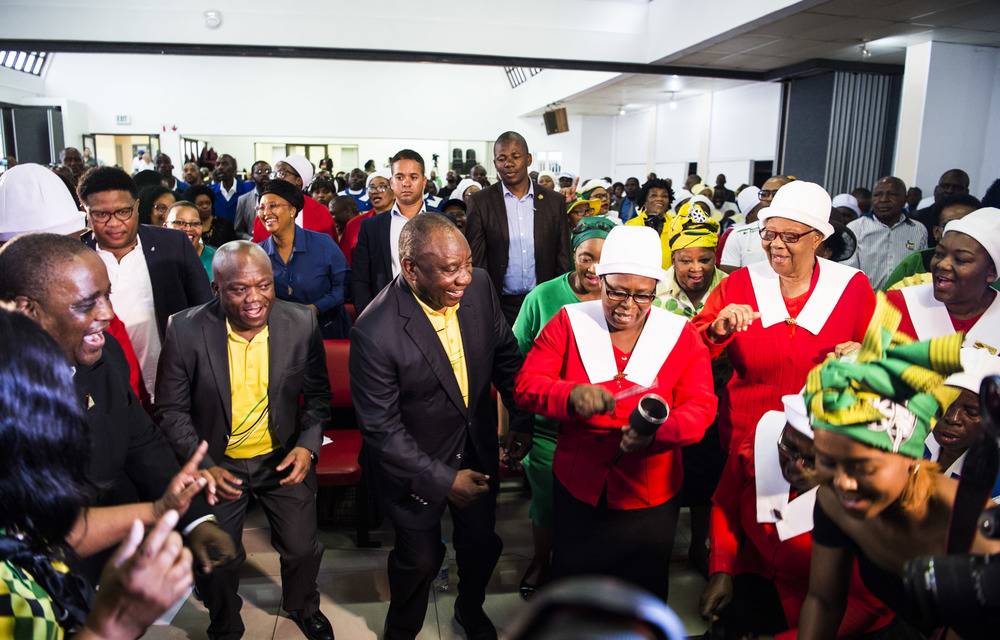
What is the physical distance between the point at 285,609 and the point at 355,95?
2150cm

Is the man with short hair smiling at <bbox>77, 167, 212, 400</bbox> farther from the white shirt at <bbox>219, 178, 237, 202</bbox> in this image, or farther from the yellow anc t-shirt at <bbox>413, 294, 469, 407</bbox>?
the white shirt at <bbox>219, 178, 237, 202</bbox>

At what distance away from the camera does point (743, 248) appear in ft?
17.2

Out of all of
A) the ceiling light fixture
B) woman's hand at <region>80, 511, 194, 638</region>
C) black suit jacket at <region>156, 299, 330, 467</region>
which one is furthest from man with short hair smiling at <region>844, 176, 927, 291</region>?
the ceiling light fixture

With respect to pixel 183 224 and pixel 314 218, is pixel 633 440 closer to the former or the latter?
pixel 183 224

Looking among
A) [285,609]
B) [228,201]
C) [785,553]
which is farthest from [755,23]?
[285,609]

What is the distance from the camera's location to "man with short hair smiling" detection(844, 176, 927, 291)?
19.3ft

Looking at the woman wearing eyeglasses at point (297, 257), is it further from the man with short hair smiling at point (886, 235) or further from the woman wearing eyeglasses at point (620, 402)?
the man with short hair smiling at point (886, 235)

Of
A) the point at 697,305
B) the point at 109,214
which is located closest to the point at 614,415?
the point at 697,305

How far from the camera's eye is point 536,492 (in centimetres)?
316

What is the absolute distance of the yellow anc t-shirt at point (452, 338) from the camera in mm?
2599

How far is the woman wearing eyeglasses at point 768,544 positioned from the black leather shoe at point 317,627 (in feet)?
5.36

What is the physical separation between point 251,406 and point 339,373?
1318 mm

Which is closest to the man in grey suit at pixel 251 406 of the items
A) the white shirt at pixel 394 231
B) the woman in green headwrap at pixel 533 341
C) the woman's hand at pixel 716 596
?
the woman in green headwrap at pixel 533 341

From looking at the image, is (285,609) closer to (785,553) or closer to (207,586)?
(207,586)
